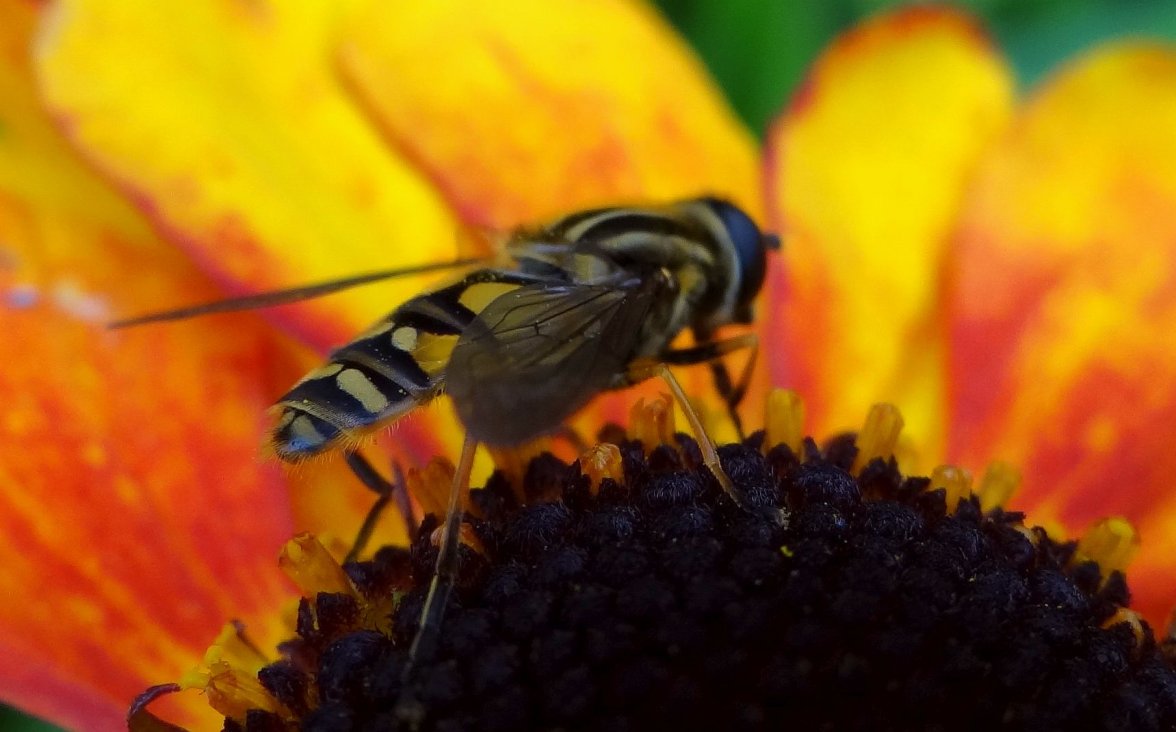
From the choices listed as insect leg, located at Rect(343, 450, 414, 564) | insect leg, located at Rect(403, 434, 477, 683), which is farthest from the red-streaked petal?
insect leg, located at Rect(403, 434, 477, 683)

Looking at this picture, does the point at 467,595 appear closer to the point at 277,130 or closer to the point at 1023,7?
the point at 277,130

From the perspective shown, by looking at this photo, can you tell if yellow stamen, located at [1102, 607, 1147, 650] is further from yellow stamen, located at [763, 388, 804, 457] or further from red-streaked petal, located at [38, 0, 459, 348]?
red-streaked petal, located at [38, 0, 459, 348]

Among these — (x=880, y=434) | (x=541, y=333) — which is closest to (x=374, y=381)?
Answer: (x=541, y=333)

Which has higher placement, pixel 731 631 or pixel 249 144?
pixel 249 144

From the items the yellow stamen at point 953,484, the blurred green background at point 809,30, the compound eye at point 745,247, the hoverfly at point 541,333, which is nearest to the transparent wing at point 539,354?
the hoverfly at point 541,333

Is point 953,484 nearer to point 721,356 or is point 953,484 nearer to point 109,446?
point 721,356

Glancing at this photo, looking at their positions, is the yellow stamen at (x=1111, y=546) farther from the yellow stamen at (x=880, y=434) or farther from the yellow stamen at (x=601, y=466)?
the yellow stamen at (x=601, y=466)

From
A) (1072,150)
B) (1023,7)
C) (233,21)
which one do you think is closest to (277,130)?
(233,21)
